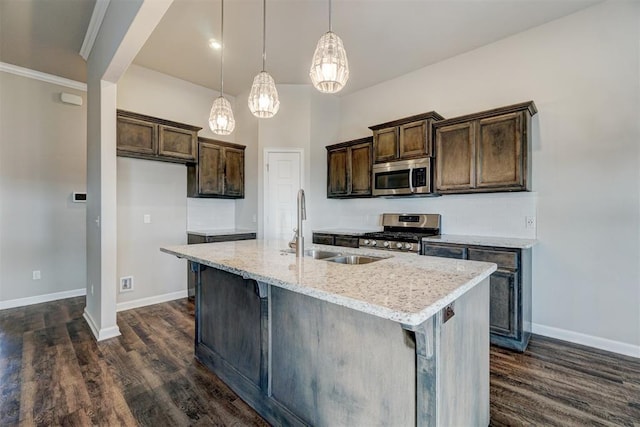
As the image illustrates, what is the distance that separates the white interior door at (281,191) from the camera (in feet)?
15.0

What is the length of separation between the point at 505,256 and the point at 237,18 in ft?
11.3

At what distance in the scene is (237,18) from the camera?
2.95m

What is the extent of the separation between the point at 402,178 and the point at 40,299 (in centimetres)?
508

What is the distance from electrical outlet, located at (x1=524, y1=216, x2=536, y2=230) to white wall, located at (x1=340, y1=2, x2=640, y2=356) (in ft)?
Answer: 0.15

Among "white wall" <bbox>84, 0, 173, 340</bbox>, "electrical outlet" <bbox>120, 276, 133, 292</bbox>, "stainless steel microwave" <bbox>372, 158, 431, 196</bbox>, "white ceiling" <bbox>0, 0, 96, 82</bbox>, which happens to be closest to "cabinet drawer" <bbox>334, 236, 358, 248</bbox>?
"stainless steel microwave" <bbox>372, 158, 431, 196</bbox>

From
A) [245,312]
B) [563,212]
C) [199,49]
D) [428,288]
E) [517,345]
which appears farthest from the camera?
[199,49]

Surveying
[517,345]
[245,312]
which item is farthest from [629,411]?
[245,312]

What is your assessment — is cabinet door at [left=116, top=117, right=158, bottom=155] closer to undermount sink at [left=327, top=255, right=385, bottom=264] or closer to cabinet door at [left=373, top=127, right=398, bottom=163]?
cabinet door at [left=373, top=127, right=398, bottom=163]

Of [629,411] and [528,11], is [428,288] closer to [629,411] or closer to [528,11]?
[629,411]

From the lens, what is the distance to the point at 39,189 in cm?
402

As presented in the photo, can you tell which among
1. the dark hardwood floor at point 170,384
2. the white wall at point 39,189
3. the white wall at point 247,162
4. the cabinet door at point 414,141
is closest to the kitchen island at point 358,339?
the dark hardwood floor at point 170,384

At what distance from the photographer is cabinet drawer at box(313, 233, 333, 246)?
13.7ft

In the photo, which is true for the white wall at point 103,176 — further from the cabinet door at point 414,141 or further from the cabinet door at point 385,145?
the cabinet door at point 414,141

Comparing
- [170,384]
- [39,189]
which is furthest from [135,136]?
[170,384]
